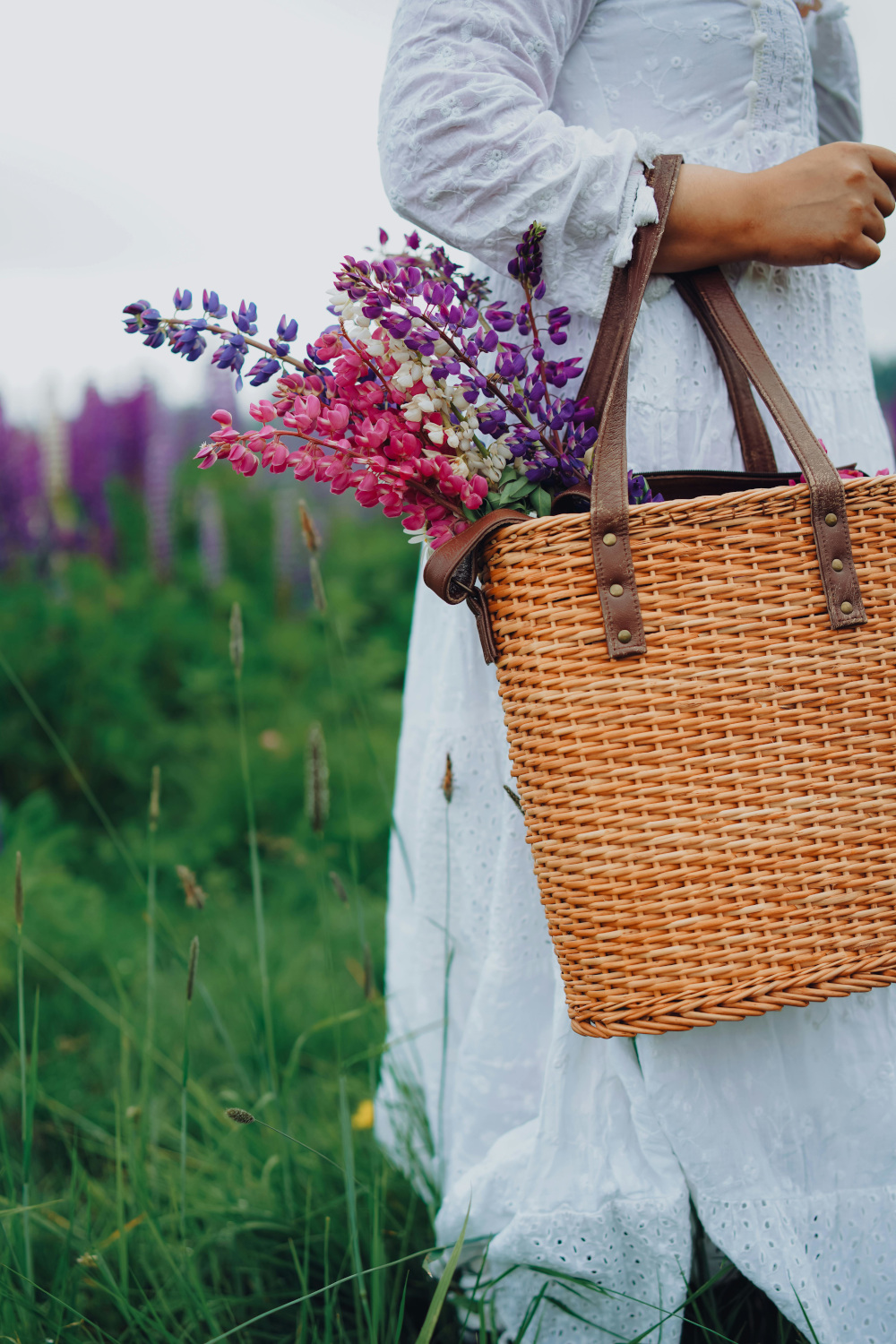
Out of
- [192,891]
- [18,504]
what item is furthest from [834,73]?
[18,504]

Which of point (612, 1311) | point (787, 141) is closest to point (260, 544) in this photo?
point (787, 141)

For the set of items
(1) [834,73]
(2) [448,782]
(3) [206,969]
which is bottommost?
(3) [206,969]

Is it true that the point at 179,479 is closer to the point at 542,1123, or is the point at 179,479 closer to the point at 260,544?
the point at 260,544

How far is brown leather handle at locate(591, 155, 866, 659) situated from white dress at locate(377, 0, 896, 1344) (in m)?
0.03

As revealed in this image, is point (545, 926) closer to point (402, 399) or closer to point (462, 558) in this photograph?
point (462, 558)

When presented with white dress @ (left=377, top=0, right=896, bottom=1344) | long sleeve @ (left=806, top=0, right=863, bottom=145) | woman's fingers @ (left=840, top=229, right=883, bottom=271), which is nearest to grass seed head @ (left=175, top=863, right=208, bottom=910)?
white dress @ (left=377, top=0, right=896, bottom=1344)

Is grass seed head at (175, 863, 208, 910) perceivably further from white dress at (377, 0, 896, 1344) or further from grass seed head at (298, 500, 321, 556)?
grass seed head at (298, 500, 321, 556)

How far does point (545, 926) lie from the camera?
1092 millimetres

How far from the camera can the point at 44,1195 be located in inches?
53.2

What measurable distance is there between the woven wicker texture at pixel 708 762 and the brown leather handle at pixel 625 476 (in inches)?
0.6

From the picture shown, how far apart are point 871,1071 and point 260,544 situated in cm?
284

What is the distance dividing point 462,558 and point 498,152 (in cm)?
40

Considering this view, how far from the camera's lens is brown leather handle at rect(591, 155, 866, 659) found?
2.58 feet

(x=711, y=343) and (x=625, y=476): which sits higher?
(x=711, y=343)
